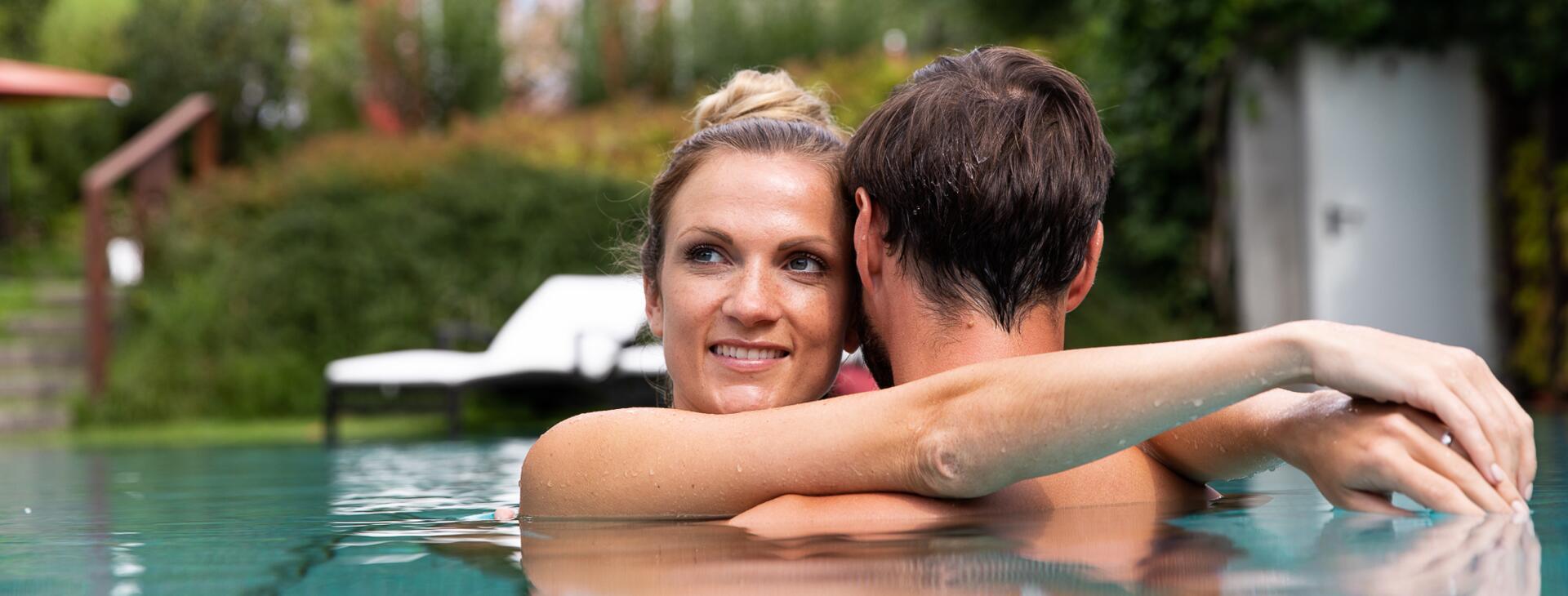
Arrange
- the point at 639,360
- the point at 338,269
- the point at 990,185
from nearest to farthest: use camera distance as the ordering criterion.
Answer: the point at 990,185
the point at 639,360
the point at 338,269

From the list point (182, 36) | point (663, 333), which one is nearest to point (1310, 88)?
point (663, 333)

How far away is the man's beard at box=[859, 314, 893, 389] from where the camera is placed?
2279 mm

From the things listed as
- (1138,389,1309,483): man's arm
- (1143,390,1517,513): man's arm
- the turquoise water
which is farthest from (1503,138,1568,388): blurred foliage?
(1143,390,1517,513): man's arm

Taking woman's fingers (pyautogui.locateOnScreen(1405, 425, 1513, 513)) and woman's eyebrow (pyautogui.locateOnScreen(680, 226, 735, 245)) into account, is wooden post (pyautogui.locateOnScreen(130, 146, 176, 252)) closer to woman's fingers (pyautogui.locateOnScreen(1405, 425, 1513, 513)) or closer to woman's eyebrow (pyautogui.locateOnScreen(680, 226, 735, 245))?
woman's eyebrow (pyautogui.locateOnScreen(680, 226, 735, 245))

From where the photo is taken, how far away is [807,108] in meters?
3.05

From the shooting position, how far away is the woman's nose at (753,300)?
2193mm

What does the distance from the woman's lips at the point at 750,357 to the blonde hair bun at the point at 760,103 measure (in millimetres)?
745

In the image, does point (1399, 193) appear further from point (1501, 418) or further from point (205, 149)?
point (205, 149)

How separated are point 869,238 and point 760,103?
0.93 meters

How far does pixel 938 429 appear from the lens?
1899 millimetres

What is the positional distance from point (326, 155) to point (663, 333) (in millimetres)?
10660

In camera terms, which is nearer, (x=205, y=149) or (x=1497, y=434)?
(x=1497, y=434)

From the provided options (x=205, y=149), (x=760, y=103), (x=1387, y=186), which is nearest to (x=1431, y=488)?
(x=760, y=103)

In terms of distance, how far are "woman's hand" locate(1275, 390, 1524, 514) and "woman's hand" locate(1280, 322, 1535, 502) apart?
35mm
